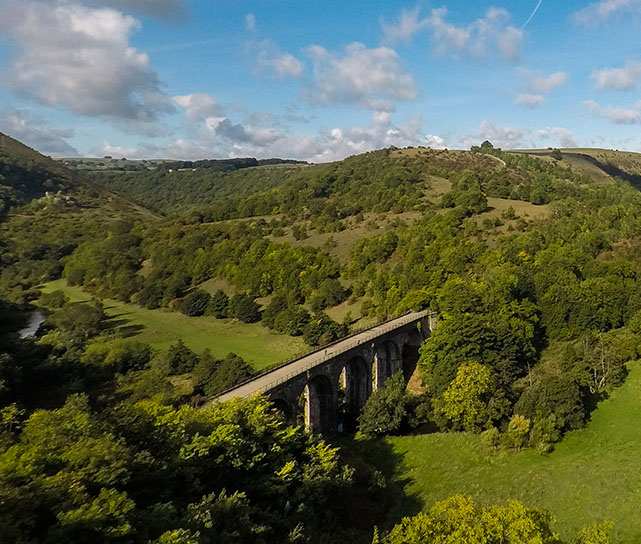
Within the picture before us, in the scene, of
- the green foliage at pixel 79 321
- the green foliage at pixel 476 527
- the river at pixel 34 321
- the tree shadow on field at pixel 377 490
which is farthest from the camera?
the river at pixel 34 321

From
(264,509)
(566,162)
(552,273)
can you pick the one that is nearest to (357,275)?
(552,273)

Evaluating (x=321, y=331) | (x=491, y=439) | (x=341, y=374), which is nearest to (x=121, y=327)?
(x=321, y=331)

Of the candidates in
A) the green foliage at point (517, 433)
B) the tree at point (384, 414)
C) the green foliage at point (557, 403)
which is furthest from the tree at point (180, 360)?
the green foliage at point (557, 403)

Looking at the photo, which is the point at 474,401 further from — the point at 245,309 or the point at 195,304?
the point at 195,304

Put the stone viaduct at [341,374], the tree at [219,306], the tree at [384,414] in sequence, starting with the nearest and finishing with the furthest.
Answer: the stone viaduct at [341,374], the tree at [384,414], the tree at [219,306]

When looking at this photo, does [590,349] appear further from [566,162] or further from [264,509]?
[566,162]

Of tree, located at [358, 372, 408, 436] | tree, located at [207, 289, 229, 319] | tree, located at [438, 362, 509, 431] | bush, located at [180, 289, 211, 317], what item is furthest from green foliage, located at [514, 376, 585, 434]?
bush, located at [180, 289, 211, 317]

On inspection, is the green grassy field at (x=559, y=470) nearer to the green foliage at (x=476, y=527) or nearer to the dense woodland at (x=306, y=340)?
the dense woodland at (x=306, y=340)
